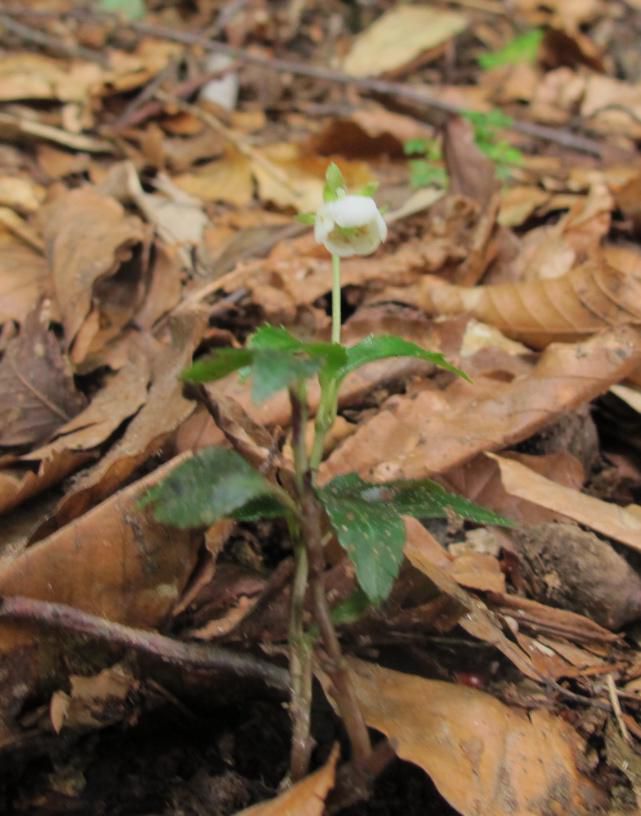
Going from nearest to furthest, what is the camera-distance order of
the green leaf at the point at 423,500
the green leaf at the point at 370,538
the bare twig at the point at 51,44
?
the green leaf at the point at 370,538 < the green leaf at the point at 423,500 < the bare twig at the point at 51,44

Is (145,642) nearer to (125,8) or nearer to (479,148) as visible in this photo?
(479,148)

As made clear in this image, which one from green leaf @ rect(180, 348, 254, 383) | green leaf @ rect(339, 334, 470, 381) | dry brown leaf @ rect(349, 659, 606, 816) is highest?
green leaf @ rect(180, 348, 254, 383)

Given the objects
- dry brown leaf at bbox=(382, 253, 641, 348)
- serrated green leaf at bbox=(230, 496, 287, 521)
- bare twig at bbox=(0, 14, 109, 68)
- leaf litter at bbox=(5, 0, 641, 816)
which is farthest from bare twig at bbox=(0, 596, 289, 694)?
bare twig at bbox=(0, 14, 109, 68)

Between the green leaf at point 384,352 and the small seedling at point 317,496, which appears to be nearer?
the small seedling at point 317,496

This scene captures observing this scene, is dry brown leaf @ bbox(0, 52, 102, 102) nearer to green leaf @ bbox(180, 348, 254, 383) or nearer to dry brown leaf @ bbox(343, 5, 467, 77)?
dry brown leaf @ bbox(343, 5, 467, 77)

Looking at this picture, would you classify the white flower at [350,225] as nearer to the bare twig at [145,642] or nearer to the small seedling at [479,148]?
the bare twig at [145,642]

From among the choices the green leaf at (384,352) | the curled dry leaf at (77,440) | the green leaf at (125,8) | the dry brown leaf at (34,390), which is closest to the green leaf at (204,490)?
the green leaf at (384,352)

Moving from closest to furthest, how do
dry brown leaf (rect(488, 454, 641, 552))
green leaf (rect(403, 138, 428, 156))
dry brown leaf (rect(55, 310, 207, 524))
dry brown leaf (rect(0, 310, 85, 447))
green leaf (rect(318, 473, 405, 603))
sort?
green leaf (rect(318, 473, 405, 603)) < dry brown leaf (rect(55, 310, 207, 524)) < dry brown leaf (rect(488, 454, 641, 552)) < dry brown leaf (rect(0, 310, 85, 447)) < green leaf (rect(403, 138, 428, 156))

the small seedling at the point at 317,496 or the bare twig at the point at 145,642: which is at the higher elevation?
the small seedling at the point at 317,496
